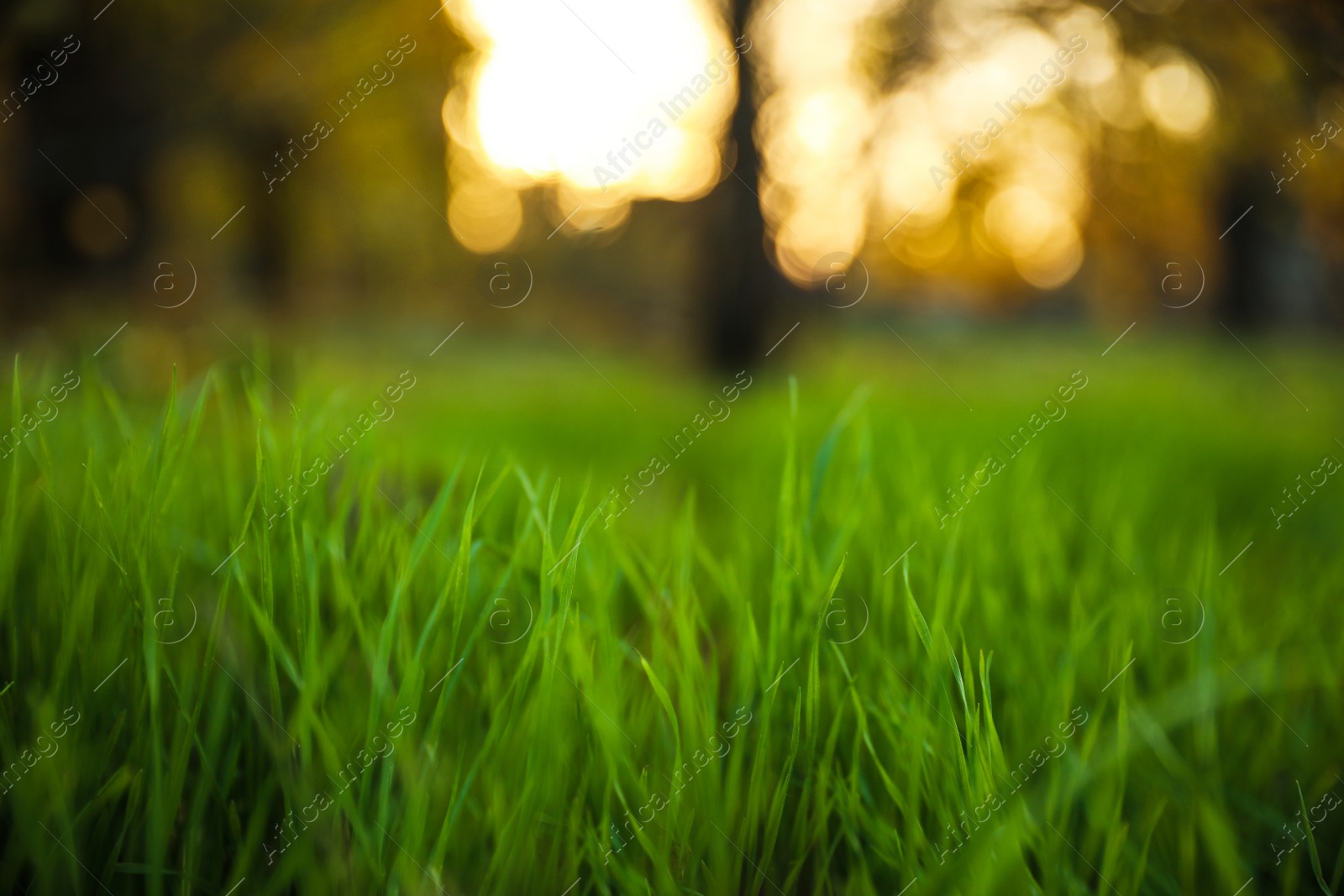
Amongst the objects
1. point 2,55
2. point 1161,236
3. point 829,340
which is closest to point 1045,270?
point 829,340

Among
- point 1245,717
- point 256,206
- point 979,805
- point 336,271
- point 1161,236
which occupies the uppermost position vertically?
point 336,271

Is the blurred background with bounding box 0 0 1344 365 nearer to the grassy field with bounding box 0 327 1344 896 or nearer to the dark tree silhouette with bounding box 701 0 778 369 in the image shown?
the dark tree silhouette with bounding box 701 0 778 369

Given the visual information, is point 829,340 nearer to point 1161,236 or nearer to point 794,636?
point 1161,236

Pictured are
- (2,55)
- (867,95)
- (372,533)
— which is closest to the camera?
(372,533)

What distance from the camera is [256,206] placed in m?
6.02

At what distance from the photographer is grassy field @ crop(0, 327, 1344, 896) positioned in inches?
20.8

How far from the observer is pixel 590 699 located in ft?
1.95

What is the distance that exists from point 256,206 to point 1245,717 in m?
7.10

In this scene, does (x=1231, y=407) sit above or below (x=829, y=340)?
below

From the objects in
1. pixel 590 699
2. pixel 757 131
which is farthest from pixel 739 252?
pixel 590 699

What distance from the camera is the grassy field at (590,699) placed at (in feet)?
1.73

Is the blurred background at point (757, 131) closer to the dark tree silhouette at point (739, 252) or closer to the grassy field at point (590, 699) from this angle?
the dark tree silhouette at point (739, 252)

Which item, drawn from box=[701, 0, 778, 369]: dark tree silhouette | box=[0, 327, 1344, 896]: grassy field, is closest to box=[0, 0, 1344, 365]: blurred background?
box=[701, 0, 778, 369]: dark tree silhouette

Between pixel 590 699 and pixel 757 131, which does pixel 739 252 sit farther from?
pixel 590 699
